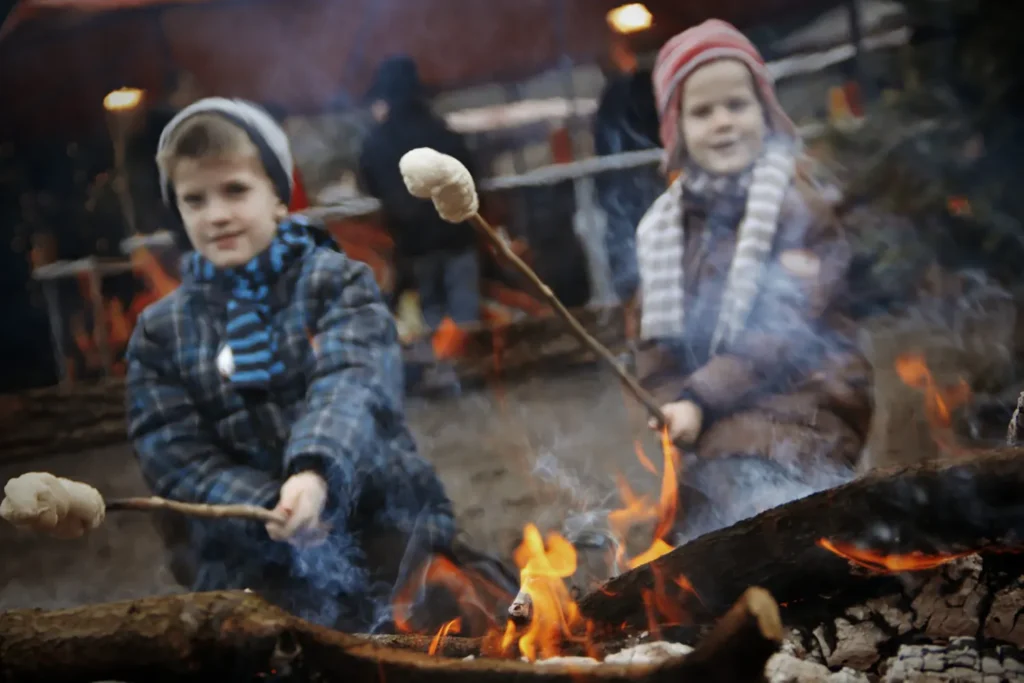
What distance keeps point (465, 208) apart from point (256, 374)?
760 mm

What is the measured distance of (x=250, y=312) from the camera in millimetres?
2311

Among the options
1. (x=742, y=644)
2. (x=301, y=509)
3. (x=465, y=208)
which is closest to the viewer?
(x=742, y=644)

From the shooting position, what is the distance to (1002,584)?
1.71 m

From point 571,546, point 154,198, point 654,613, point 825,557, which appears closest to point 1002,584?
point 825,557

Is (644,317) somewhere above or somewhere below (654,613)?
above

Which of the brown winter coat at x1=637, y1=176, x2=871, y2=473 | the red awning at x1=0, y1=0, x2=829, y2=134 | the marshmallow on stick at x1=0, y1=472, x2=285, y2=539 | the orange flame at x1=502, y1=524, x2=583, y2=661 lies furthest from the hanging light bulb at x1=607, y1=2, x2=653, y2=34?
the marshmallow on stick at x1=0, y1=472, x2=285, y2=539

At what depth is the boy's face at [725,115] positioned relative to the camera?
2365mm

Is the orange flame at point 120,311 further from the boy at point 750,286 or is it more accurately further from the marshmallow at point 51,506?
the boy at point 750,286

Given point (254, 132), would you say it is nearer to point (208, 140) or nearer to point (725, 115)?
point (208, 140)

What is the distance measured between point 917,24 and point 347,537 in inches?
85.6

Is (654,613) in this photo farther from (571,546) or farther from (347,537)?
(347,537)

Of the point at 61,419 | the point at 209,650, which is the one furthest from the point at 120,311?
the point at 209,650

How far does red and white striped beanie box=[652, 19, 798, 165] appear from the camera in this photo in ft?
7.73

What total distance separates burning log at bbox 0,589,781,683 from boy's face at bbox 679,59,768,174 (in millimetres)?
1525
